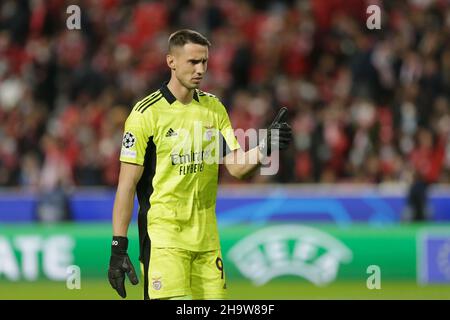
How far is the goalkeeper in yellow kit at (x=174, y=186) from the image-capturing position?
7230mm

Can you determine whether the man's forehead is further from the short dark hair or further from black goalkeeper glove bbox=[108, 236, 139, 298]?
black goalkeeper glove bbox=[108, 236, 139, 298]

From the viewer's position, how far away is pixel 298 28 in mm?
17688

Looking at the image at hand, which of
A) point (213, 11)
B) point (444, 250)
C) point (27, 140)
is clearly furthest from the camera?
point (213, 11)

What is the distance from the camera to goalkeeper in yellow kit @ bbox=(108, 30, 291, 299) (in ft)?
23.7

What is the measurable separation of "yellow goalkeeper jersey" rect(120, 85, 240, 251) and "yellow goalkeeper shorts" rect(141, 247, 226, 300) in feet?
0.20

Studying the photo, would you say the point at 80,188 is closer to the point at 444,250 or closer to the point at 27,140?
the point at 27,140

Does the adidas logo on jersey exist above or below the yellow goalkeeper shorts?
above

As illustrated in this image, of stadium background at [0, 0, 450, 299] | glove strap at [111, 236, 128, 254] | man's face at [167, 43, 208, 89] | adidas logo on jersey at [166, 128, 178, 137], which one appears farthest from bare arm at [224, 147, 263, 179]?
stadium background at [0, 0, 450, 299]

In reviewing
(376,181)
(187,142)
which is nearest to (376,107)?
(376,181)

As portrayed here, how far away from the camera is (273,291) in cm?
1346

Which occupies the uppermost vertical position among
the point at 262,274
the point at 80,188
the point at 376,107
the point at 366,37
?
the point at 366,37
